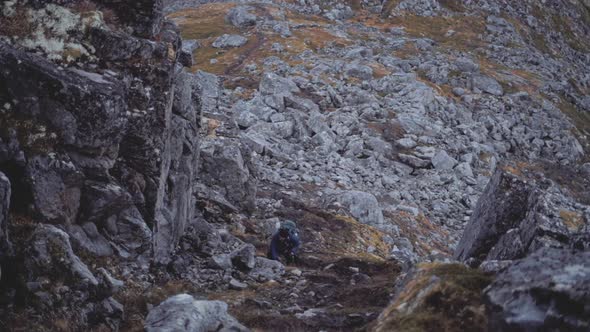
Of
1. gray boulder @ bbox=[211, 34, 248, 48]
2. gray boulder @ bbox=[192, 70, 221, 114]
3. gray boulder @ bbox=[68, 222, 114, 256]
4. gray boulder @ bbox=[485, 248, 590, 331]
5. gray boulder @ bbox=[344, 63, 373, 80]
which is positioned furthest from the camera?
gray boulder @ bbox=[211, 34, 248, 48]

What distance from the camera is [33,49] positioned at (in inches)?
611

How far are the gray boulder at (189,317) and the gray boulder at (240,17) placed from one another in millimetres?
89455

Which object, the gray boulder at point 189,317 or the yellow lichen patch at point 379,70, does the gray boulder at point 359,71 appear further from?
the gray boulder at point 189,317

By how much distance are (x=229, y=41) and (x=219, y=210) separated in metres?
63.4

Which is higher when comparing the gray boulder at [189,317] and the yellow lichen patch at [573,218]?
the gray boulder at [189,317]

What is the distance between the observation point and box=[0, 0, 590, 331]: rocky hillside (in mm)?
10834

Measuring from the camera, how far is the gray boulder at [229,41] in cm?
8556

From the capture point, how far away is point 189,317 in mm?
11156

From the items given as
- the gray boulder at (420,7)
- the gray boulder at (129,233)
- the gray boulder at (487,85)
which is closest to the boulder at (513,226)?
the gray boulder at (129,233)

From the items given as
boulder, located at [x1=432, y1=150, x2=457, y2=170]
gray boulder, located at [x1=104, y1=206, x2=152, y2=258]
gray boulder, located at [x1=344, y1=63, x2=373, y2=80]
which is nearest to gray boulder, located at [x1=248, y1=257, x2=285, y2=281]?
gray boulder, located at [x1=104, y1=206, x2=152, y2=258]

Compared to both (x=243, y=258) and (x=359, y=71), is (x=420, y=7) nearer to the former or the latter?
(x=359, y=71)

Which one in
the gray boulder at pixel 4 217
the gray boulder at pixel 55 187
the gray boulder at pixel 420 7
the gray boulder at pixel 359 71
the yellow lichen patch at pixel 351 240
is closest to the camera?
the gray boulder at pixel 4 217

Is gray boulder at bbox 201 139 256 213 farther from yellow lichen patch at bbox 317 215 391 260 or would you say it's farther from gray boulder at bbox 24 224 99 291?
gray boulder at bbox 24 224 99 291

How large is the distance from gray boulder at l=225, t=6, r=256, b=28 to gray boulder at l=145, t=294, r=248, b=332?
89455 mm
